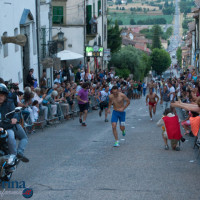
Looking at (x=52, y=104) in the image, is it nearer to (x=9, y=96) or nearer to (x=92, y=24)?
(x=9, y=96)

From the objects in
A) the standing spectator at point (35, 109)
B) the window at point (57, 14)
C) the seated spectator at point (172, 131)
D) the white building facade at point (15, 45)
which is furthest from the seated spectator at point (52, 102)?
the window at point (57, 14)

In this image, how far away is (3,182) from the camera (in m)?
9.25

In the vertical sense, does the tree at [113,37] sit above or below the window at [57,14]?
below

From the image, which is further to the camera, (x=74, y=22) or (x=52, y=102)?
(x=74, y=22)

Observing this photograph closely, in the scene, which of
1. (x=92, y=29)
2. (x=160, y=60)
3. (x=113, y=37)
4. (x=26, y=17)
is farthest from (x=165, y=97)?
(x=160, y=60)

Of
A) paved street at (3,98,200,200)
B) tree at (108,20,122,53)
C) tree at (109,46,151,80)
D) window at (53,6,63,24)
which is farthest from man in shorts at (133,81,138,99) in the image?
paved street at (3,98,200,200)

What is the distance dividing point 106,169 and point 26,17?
57.9 feet

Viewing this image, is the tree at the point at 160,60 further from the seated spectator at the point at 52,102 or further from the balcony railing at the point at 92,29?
the seated spectator at the point at 52,102

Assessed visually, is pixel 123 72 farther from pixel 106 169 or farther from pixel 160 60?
pixel 160 60

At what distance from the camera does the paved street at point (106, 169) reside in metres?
8.75

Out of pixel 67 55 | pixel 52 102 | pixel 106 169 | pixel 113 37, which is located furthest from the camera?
pixel 113 37

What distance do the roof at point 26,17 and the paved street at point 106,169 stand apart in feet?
36.1

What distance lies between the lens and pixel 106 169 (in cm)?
1075

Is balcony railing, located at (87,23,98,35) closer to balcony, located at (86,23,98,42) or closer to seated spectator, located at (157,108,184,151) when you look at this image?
A: balcony, located at (86,23,98,42)
